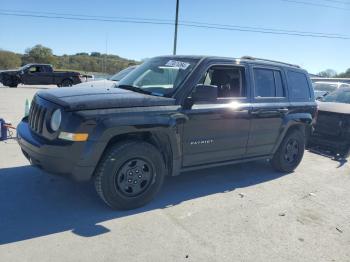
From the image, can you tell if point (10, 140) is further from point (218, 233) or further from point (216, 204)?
point (218, 233)

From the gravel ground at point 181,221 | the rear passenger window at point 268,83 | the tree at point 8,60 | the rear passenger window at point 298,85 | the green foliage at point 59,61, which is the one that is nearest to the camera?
the gravel ground at point 181,221

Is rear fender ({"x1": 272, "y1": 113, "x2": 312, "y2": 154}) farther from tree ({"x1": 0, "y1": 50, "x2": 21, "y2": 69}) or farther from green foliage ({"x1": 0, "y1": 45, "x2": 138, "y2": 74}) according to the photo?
tree ({"x1": 0, "y1": 50, "x2": 21, "y2": 69})

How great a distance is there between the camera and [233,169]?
20.7 ft

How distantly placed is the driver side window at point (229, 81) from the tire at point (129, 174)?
1594 millimetres

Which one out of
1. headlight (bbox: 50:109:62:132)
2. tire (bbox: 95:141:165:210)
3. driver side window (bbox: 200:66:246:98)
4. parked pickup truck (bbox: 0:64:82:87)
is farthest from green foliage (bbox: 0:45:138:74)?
headlight (bbox: 50:109:62:132)

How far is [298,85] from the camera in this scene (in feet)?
20.9

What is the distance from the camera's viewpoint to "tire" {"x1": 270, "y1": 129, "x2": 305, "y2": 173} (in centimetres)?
624

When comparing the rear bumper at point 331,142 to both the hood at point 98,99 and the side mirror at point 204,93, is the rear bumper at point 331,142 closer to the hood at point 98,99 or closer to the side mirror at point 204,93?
the side mirror at point 204,93

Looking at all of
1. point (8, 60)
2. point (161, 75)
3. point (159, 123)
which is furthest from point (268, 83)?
point (8, 60)

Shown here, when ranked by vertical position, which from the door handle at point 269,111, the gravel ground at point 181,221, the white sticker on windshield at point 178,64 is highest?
the white sticker on windshield at point 178,64

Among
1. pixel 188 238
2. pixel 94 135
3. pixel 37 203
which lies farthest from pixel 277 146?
pixel 37 203

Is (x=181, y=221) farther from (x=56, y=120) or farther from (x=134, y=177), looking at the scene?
(x=56, y=120)

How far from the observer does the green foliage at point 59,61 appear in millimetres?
49947

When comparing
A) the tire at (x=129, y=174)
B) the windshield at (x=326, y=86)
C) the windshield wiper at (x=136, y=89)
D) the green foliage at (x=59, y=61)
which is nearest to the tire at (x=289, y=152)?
the tire at (x=129, y=174)
